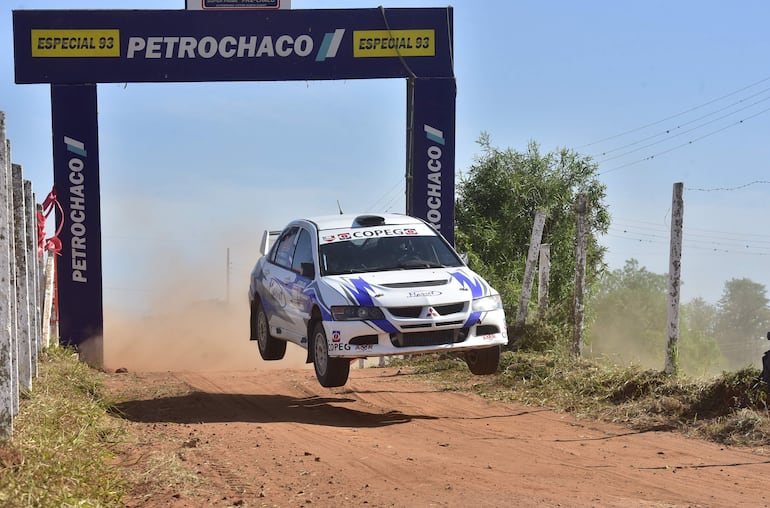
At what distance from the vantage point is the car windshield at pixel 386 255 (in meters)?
11.3

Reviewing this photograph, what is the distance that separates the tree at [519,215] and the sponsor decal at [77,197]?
14.1m

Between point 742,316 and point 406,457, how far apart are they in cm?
14877

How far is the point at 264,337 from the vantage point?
13.3 m

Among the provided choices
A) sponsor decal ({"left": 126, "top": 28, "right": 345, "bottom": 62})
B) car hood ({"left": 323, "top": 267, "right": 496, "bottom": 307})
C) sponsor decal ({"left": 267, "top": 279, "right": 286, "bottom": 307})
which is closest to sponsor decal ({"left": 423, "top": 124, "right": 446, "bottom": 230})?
sponsor decal ({"left": 126, "top": 28, "right": 345, "bottom": 62})

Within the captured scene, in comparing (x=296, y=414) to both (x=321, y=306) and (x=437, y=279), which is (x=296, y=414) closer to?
(x=321, y=306)

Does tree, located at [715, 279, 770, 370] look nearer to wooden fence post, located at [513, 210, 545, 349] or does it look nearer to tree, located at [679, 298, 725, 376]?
tree, located at [679, 298, 725, 376]

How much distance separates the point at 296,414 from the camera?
11102 mm

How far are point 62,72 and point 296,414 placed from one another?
8259 millimetres

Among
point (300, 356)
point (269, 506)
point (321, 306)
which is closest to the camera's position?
point (269, 506)

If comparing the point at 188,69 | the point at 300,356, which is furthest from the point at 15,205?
the point at 300,356

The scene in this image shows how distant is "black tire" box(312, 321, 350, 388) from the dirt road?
0.47 m

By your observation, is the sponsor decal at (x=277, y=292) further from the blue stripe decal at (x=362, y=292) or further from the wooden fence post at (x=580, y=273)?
the wooden fence post at (x=580, y=273)

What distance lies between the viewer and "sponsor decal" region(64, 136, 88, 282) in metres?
16.2

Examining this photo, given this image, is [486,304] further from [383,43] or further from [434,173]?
[383,43]
